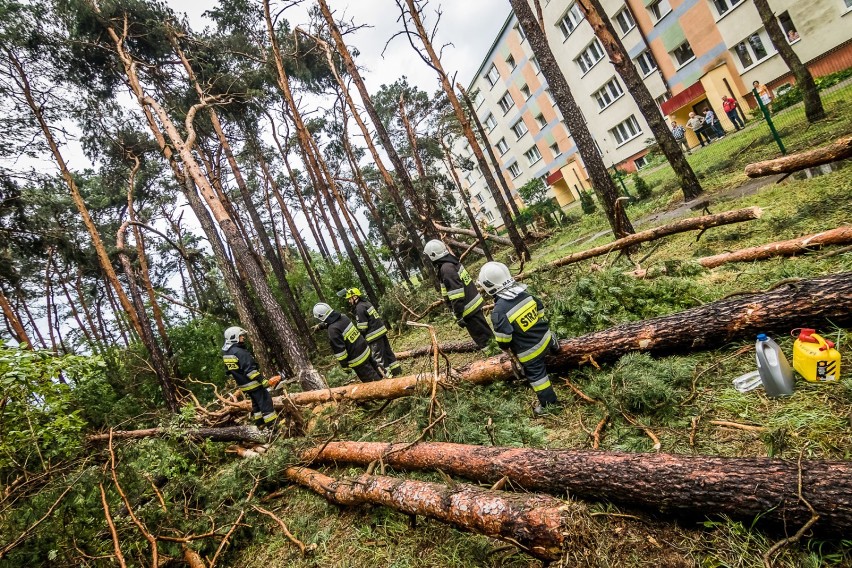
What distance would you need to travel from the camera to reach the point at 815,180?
6.65m

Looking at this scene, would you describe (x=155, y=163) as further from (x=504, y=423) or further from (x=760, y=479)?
(x=760, y=479)

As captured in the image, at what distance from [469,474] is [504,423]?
883 mm

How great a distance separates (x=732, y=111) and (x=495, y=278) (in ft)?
65.6

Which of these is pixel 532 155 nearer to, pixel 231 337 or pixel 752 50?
pixel 752 50

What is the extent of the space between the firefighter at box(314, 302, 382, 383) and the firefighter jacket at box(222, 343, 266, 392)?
1369 mm

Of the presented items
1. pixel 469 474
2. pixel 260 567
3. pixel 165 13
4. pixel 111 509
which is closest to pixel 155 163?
pixel 165 13

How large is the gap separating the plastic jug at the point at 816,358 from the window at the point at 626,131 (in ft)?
81.0

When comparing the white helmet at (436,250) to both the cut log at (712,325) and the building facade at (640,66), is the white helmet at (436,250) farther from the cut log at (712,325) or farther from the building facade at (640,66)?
the building facade at (640,66)

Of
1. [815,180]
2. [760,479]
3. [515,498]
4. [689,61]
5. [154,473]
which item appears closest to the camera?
[760,479]

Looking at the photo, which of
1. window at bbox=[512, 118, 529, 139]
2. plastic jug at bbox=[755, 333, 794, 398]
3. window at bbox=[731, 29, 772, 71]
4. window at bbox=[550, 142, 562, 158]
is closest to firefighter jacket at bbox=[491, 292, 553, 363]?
plastic jug at bbox=[755, 333, 794, 398]

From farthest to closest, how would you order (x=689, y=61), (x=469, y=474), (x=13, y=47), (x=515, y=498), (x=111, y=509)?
(x=689, y=61), (x=13, y=47), (x=111, y=509), (x=469, y=474), (x=515, y=498)

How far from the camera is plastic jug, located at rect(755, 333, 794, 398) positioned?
9.11 ft

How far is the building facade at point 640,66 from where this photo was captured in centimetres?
1516

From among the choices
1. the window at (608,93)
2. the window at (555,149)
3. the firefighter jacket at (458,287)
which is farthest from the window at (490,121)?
the firefighter jacket at (458,287)
